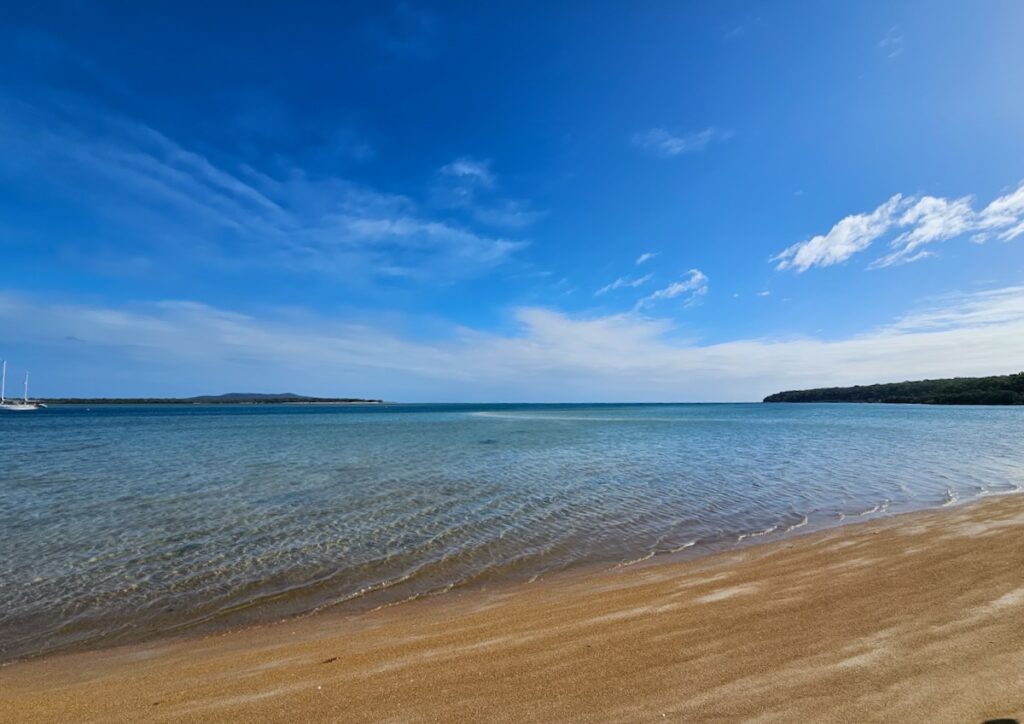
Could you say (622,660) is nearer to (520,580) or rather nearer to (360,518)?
(520,580)

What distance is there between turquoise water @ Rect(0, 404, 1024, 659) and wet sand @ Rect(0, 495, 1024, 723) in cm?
163

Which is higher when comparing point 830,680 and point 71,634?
point 830,680

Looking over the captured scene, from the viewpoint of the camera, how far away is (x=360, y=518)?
575 inches

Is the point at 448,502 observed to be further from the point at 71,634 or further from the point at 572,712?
the point at 572,712

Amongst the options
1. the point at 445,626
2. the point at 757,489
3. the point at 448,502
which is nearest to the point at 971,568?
the point at 445,626

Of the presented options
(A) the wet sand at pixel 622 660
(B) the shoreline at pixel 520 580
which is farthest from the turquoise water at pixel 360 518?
(A) the wet sand at pixel 622 660

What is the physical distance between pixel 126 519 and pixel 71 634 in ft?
26.1

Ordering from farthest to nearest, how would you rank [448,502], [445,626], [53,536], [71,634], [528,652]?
[448,502] < [53,536] < [71,634] < [445,626] < [528,652]

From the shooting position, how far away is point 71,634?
7.75m

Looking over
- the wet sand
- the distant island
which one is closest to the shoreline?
the wet sand

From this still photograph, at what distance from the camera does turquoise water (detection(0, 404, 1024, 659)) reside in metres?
9.12

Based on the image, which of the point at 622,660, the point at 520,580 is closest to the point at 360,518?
the point at 520,580

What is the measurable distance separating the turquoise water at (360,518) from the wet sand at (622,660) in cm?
163

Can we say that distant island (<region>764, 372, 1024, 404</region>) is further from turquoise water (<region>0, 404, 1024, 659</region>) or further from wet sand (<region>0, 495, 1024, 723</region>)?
wet sand (<region>0, 495, 1024, 723</region>)
